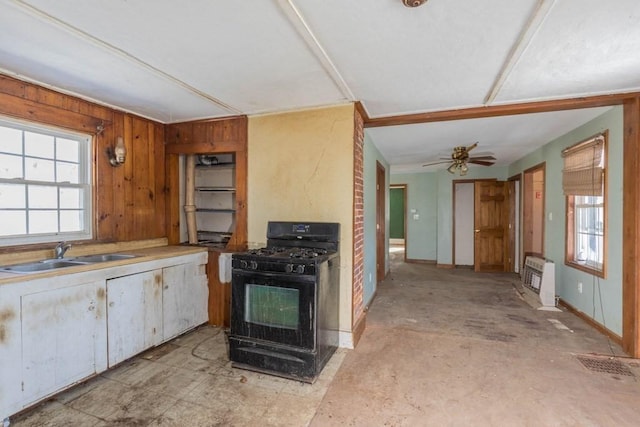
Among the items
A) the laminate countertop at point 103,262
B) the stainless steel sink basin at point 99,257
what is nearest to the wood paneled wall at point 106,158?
the laminate countertop at point 103,262

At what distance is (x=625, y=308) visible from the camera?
2854mm

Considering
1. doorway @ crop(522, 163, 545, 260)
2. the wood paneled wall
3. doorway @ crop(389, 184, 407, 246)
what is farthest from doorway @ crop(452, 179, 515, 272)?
the wood paneled wall

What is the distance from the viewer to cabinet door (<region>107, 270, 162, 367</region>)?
2.44 metres

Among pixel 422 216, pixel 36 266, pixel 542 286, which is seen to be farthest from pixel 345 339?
pixel 422 216

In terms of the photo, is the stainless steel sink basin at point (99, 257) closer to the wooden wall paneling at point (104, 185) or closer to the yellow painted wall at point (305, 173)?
the wooden wall paneling at point (104, 185)

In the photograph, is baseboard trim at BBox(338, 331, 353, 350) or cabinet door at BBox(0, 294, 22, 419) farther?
baseboard trim at BBox(338, 331, 353, 350)

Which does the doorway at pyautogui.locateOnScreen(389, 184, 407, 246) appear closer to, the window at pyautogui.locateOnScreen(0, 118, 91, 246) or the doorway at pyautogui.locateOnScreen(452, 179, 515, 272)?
the doorway at pyautogui.locateOnScreen(452, 179, 515, 272)

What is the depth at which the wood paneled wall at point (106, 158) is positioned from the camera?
2.50 metres

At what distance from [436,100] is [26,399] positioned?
3841mm

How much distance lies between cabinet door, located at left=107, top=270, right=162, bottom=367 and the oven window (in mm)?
937

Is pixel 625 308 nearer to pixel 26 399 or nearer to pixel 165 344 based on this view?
pixel 165 344

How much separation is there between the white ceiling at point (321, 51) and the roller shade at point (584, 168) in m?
0.48

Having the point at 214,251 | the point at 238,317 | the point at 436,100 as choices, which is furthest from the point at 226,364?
the point at 436,100

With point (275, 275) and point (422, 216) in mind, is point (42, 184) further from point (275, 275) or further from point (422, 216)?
point (422, 216)
